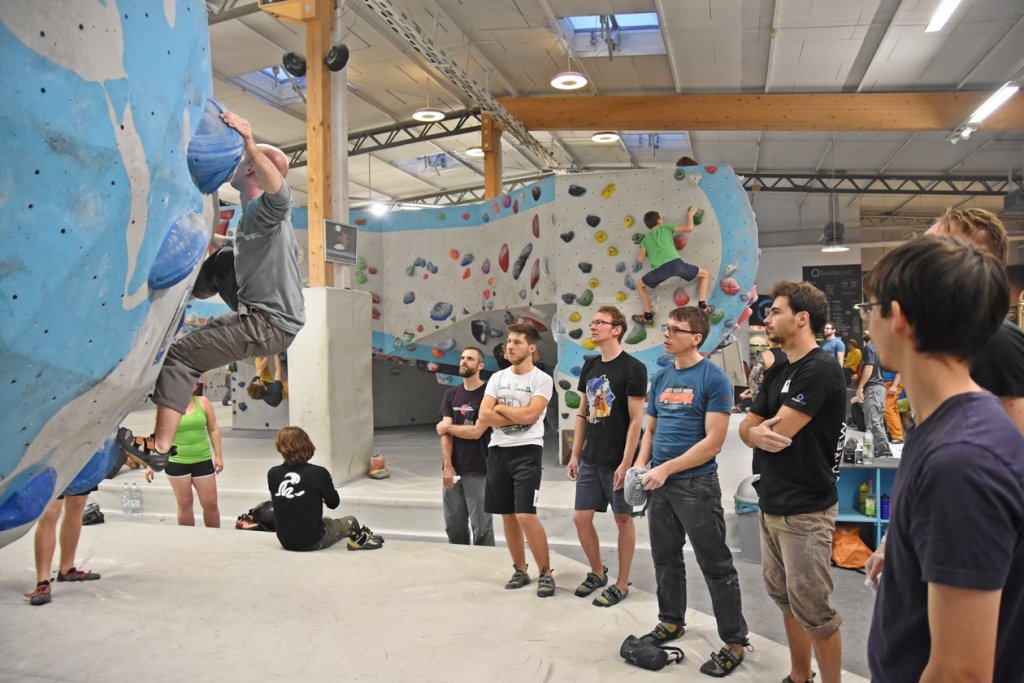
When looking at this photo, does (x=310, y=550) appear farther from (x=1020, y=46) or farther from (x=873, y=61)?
(x=1020, y=46)

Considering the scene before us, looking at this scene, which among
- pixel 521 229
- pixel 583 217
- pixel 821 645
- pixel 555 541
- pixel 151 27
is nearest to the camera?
pixel 151 27

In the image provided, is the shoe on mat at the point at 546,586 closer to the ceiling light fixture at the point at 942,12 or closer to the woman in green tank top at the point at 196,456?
the woman in green tank top at the point at 196,456

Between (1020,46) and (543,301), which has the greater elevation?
(1020,46)

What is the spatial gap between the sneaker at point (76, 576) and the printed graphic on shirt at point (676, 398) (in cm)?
359

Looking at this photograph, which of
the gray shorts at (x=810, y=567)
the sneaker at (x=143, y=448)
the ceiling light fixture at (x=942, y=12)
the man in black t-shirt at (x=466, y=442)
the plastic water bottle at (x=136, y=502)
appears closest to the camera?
the sneaker at (x=143, y=448)

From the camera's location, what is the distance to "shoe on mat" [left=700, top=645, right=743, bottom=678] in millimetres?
3053

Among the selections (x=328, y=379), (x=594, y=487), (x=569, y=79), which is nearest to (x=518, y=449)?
(x=594, y=487)

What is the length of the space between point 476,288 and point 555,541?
13.5 feet

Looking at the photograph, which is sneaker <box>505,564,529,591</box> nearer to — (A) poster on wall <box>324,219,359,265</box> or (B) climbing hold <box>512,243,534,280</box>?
(A) poster on wall <box>324,219,359,265</box>

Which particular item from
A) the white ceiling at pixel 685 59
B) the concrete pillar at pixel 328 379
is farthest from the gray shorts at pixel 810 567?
the white ceiling at pixel 685 59

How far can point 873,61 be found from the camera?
8.81m

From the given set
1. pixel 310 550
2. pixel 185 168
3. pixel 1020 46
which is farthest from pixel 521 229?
pixel 185 168

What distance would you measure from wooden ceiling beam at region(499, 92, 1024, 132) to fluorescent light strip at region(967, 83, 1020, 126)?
0.68 meters

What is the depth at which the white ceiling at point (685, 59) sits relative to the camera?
786 cm
